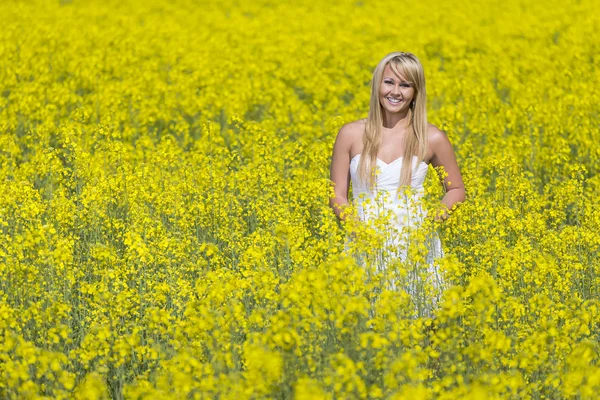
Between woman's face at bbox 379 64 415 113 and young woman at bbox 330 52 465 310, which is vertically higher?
woman's face at bbox 379 64 415 113

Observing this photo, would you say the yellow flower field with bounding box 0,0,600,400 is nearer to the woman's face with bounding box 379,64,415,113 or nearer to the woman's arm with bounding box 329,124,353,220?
the woman's arm with bounding box 329,124,353,220

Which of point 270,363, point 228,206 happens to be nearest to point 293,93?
point 228,206

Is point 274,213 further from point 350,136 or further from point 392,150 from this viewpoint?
point 392,150

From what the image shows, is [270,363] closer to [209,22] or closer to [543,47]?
[543,47]

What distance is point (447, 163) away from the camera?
21.3 feet

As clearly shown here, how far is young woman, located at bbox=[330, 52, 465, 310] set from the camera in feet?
20.6

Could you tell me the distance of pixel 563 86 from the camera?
42.1ft

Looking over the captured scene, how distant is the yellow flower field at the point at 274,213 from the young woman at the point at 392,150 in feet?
0.57

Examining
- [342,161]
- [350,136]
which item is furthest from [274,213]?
[350,136]

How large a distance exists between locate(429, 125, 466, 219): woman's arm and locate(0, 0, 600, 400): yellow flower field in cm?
12

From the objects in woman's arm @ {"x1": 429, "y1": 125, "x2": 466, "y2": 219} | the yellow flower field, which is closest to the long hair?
woman's arm @ {"x1": 429, "y1": 125, "x2": 466, "y2": 219}

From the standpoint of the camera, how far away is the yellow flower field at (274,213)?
15.5 ft

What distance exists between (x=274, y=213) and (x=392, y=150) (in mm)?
1337

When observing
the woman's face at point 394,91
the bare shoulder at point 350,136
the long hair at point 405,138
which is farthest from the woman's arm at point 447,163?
the bare shoulder at point 350,136
